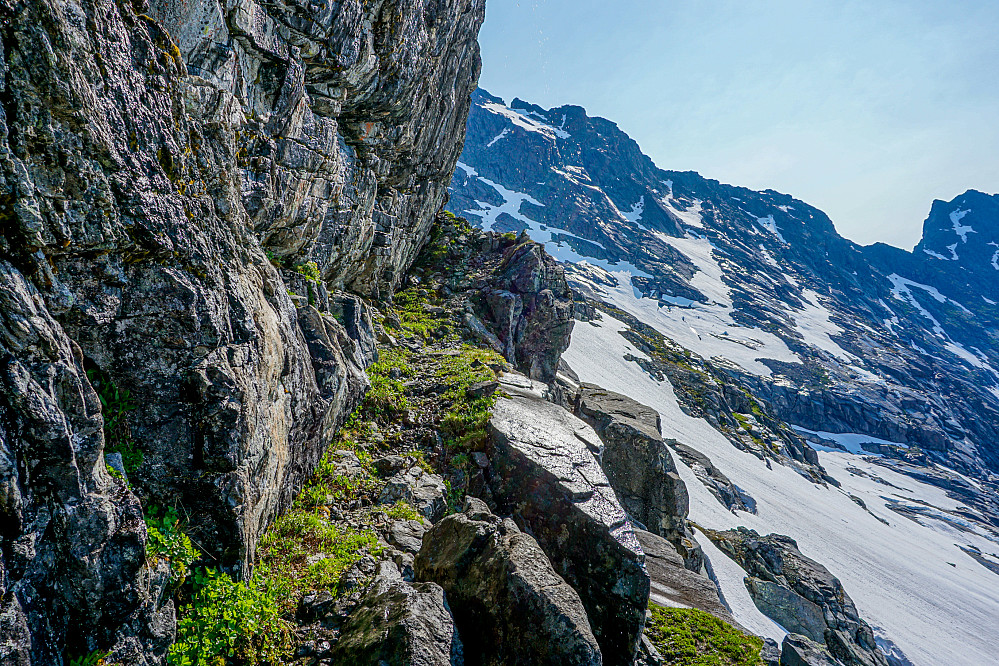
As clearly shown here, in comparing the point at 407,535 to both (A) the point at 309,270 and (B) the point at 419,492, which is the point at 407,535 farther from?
(A) the point at 309,270

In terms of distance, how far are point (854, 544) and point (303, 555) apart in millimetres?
58110

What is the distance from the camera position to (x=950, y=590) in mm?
45594

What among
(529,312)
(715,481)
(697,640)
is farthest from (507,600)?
(715,481)

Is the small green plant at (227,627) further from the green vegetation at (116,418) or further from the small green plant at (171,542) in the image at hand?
the green vegetation at (116,418)

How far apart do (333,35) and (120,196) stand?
11.0 meters

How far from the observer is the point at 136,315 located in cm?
586

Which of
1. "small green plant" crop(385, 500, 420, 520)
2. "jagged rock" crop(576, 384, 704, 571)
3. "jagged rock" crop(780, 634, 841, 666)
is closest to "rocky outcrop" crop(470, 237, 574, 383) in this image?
"jagged rock" crop(576, 384, 704, 571)

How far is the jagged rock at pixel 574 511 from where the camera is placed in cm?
813

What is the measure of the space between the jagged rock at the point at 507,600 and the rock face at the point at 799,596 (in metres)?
22.6

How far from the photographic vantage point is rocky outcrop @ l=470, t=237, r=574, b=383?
81.4 feet

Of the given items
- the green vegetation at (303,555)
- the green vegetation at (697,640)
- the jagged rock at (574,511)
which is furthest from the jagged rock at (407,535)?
the green vegetation at (697,640)

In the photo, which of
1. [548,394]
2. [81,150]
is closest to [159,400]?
[81,150]

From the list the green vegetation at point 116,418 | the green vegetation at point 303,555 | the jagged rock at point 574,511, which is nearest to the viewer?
the green vegetation at point 116,418

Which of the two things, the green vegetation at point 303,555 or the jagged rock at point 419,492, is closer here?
the green vegetation at point 303,555
